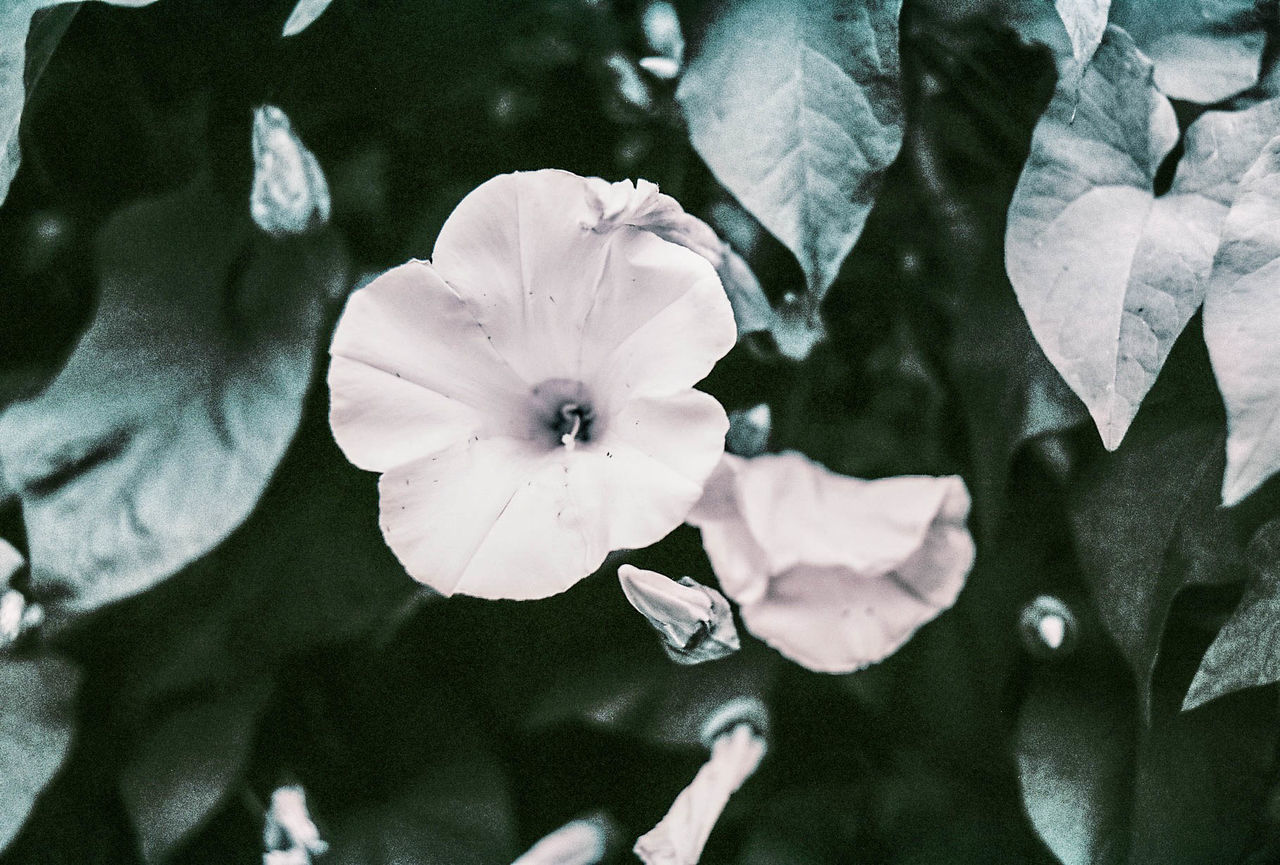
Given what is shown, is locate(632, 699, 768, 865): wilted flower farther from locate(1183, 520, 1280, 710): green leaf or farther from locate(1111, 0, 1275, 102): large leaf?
locate(1111, 0, 1275, 102): large leaf

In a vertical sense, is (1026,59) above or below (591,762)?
above

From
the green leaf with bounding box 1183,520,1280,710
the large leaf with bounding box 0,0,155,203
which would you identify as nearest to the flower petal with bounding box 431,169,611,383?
the large leaf with bounding box 0,0,155,203

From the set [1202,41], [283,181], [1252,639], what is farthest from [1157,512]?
[283,181]

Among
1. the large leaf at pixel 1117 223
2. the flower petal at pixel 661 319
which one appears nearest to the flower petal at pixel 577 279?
the flower petal at pixel 661 319

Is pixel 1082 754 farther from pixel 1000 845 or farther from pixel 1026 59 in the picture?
pixel 1026 59

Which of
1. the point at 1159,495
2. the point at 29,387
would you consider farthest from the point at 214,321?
the point at 1159,495

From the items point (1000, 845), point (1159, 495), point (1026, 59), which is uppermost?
point (1026, 59)
